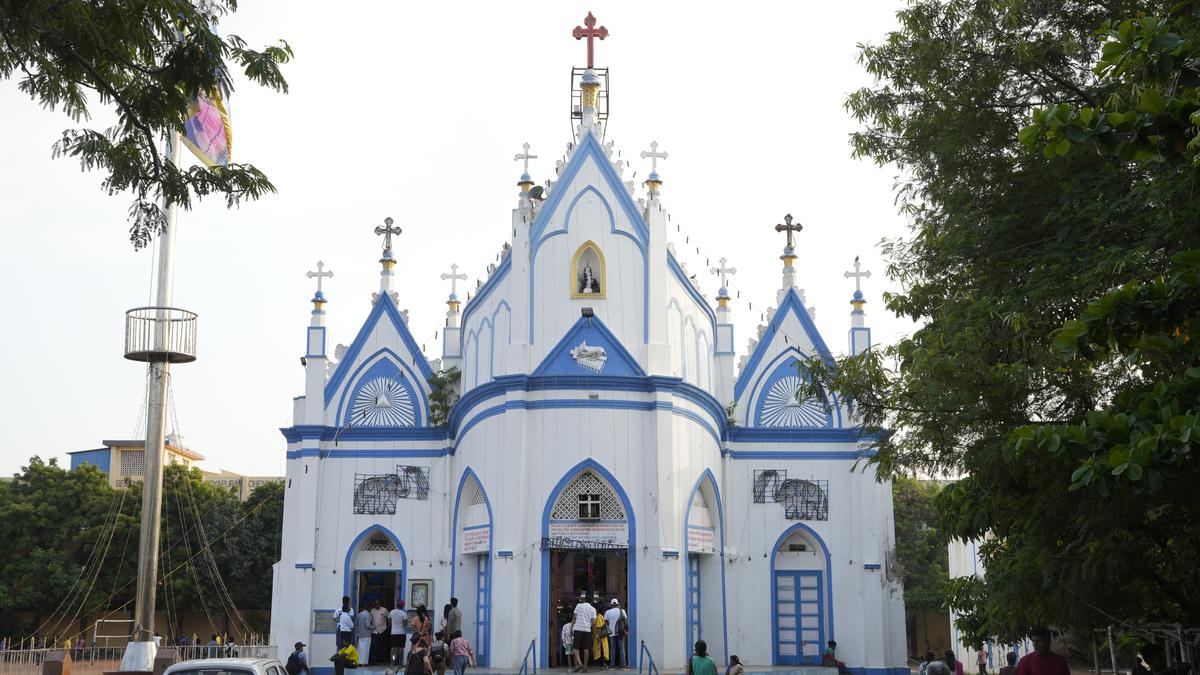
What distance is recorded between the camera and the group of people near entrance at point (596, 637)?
24.5 metres

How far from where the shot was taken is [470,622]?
29.1 m

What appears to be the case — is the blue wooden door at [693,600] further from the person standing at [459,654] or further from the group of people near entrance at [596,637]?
the person standing at [459,654]

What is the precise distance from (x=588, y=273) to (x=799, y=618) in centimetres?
964

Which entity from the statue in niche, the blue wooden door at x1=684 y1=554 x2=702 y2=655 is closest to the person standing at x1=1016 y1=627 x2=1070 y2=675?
the blue wooden door at x1=684 y1=554 x2=702 y2=655

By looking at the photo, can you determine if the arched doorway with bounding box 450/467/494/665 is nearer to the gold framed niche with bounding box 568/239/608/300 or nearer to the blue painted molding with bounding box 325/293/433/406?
the blue painted molding with bounding box 325/293/433/406

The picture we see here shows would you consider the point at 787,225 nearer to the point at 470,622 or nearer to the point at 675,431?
the point at 675,431

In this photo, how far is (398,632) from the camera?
25844 millimetres

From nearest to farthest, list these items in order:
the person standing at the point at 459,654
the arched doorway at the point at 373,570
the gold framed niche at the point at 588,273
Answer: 1. the person standing at the point at 459,654
2. the gold framed niche at the point at 588,273
3. the arched doorway at the point at 373,570

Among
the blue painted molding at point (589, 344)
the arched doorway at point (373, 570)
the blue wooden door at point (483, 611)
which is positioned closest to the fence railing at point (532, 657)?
the blue wooden door at point (483, 611)

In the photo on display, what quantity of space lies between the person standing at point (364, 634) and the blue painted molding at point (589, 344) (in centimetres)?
619

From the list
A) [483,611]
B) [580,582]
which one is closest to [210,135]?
[483,611]

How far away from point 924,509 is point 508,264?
2671 cm

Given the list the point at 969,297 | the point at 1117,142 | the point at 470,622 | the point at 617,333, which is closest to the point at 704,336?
the point at 617,333

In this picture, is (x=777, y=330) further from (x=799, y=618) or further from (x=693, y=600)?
(x=693, y=600)
